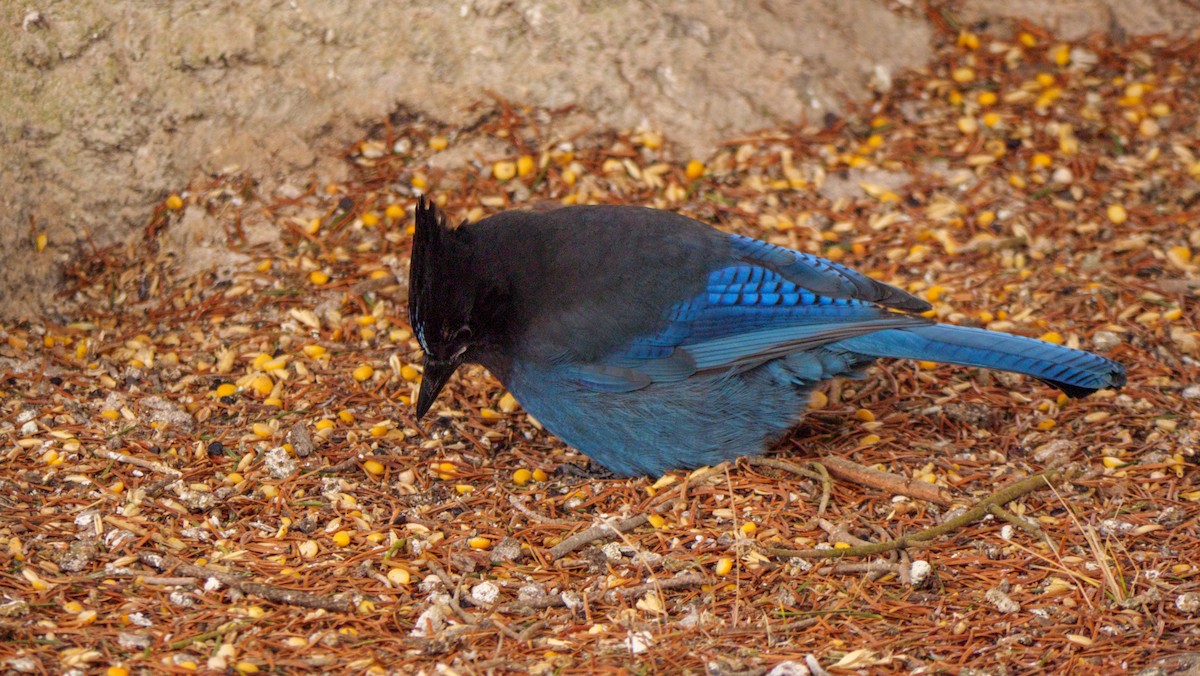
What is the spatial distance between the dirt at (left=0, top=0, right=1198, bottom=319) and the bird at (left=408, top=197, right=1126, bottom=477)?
1.47 metres

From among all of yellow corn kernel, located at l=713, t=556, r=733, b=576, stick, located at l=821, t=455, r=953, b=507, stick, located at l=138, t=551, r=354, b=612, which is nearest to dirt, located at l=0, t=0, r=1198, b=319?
stick, located at l=138, t=551, r=354, b=612

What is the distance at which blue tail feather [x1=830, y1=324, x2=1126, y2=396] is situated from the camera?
4148 millimetres

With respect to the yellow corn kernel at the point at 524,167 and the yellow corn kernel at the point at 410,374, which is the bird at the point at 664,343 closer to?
the yellow corn kernel at the point at 410,374

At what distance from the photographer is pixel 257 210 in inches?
208

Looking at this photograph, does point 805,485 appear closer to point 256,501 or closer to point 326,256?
point 256,501

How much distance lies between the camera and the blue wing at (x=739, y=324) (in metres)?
4.19

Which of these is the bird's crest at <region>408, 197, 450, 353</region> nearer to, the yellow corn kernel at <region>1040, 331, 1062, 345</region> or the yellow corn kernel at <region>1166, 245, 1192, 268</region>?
the yellow corn kernel at <region>1040, 331, 1062, 345</region>

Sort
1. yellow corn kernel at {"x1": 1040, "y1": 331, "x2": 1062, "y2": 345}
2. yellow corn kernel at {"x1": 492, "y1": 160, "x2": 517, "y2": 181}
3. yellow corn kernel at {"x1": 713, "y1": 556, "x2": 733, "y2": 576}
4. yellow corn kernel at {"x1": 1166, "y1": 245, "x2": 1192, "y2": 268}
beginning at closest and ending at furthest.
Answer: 1. yellow corn kernel at {"x1": 713, "y1": 556, "x2": 733, "y2": 576}
2. yellow corn kernel at {"x1": 1040, "y1": 331, "x2": 1062, "y2": 345}
3. yellow corn kernel at {"x1": 1166, "y1": 245, "x2": 1192, "y2": 268}
4. yellow corn kernel at {"x1": 492, "y1": 160, "x2": 517, "y2": 181}

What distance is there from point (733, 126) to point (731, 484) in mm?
2232

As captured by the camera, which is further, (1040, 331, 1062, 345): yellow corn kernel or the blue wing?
(1040, 331, 1062, 345): yellow corn kernel

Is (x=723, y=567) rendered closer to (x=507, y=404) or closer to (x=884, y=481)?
(x=884, y=481)

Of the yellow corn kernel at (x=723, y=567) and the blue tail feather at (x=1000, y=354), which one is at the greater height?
the blue tail feather at (x=1000, y=354)

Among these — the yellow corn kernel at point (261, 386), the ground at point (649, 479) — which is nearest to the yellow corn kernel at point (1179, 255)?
the ground at point (649, 479)

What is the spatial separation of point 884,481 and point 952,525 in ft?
1.09
